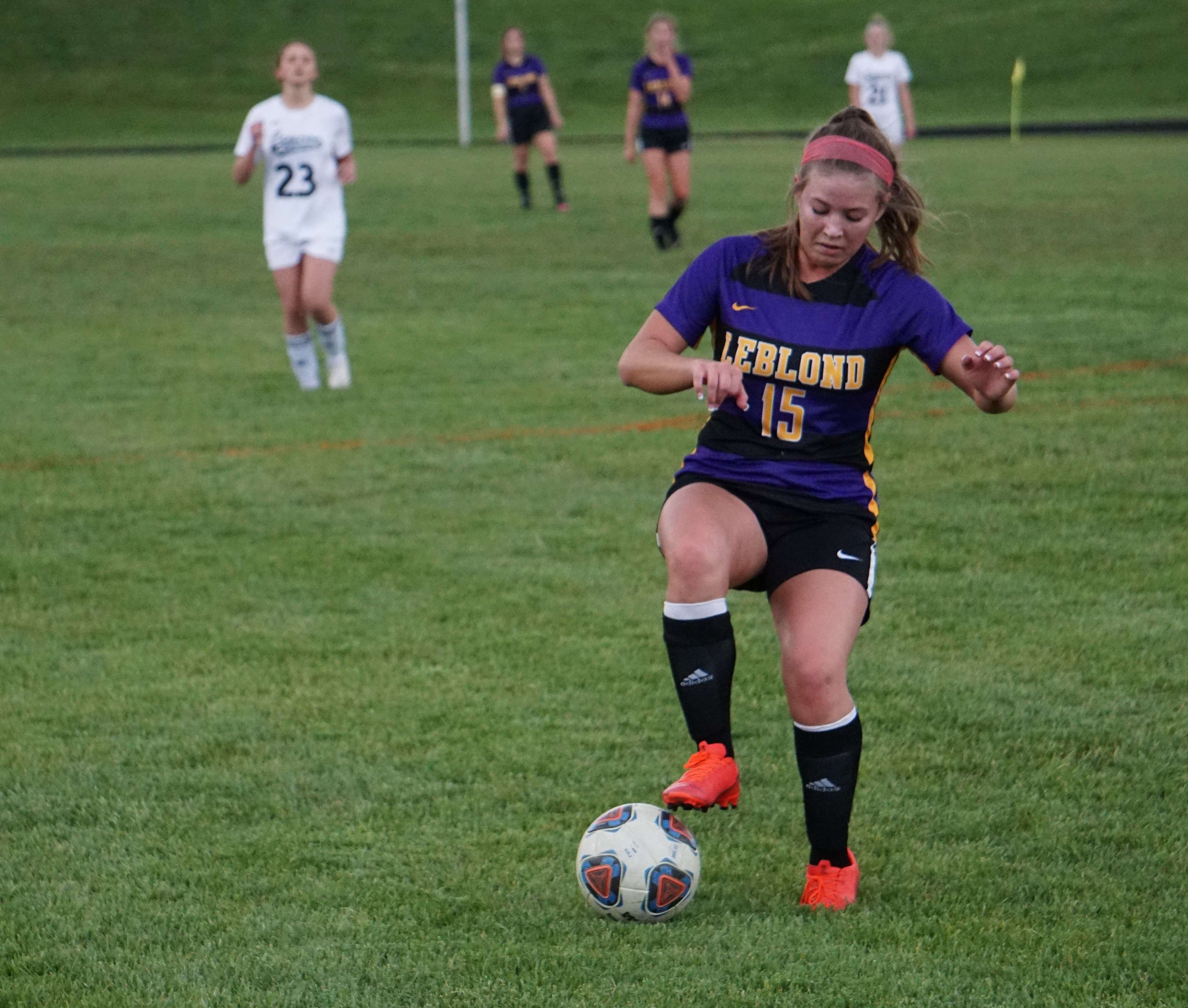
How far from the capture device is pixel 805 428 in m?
4.12

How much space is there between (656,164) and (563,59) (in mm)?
44576

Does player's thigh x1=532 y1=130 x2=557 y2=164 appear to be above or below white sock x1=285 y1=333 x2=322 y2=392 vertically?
above

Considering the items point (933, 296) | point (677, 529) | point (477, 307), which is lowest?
point (477, 307)

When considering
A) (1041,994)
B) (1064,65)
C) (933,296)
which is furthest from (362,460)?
(1064,65)

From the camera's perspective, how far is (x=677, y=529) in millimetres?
4008

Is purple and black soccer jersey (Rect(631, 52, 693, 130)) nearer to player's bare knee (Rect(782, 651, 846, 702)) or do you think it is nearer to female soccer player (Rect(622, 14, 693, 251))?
female soccer player (Rect(622, 14, 693, 251))

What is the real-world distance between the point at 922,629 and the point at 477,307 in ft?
27.0

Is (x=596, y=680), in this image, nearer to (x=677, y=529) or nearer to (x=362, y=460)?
(x=677, y=529)

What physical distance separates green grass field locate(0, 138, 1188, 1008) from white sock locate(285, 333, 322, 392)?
146 millimetres

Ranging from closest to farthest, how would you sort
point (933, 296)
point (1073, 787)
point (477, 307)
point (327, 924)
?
point (327, 924) → point (933, 296) → point (1073, 787) → point (477, 307)

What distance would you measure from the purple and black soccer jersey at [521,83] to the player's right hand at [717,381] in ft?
61.3

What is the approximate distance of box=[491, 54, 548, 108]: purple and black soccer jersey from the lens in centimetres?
2183

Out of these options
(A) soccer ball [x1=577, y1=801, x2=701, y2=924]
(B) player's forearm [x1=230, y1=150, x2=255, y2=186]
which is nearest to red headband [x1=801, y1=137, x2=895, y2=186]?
(A) soccer ball [x1=577, y1=801, x2=701, y2=924]

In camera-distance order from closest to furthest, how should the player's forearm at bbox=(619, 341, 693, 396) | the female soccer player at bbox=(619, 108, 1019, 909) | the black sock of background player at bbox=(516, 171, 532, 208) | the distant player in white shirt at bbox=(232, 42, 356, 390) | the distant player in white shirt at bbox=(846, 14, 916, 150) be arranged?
the female soccer player at bbox=(619, 108, 1019, 909) → the player's forearm at bbox=(619, 341, 693, 396) → the distant player in white shirt at bbox=(232, 42, 356, 390) → the distant player in white shirt at bbox=(846, 14, 916, 150) → the black sock of background player at bbox=(516, 171, 532, 208)
